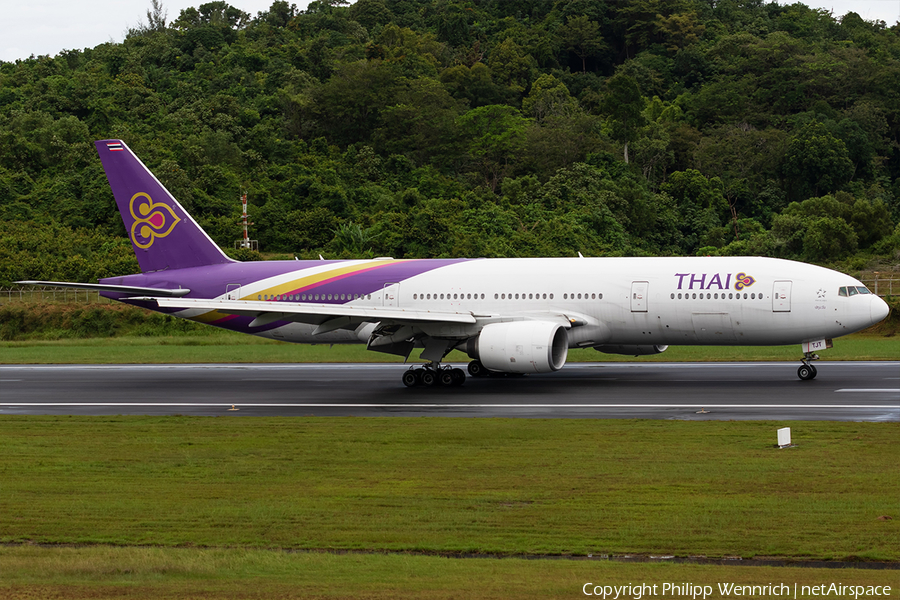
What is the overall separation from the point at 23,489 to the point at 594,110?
305ft

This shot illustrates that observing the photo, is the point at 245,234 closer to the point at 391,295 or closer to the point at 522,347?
the point at 391,295

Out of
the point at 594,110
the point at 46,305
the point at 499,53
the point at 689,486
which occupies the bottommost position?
the point at 689,486

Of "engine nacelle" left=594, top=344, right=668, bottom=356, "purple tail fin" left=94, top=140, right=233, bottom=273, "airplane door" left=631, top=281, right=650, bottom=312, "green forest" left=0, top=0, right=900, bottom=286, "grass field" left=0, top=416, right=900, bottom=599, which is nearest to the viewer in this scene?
"grass field" left=0, top=416, right=900, bottom=599

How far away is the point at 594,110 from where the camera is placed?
10256cm

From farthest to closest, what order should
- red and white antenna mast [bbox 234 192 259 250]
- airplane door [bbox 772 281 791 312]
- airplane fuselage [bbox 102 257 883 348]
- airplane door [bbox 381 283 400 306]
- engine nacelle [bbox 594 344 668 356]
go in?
red and white antenna mast [bbox 234 192 259 250], airplane door [bbox 381 283 400 306], engine nacelle [bbox 594 344 668 356], airplane fuselage [bbox 102 257 883 348], airplane door [bbox 772 281 791 312]

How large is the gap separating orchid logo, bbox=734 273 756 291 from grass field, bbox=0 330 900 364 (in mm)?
8627

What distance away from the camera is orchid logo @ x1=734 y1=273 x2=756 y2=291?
27531 mm

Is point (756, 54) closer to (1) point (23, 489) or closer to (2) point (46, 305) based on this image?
(2) point (46, 305)

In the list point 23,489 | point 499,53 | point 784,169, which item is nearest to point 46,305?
point 23,489

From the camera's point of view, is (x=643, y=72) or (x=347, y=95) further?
(x=643, y=72)

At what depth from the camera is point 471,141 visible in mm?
89812

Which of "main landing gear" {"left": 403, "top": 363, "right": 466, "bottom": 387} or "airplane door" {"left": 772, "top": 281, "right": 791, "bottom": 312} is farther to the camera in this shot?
"main landing gear" {"left": 403, "top": 363, "right": 466, "bottom": 387}

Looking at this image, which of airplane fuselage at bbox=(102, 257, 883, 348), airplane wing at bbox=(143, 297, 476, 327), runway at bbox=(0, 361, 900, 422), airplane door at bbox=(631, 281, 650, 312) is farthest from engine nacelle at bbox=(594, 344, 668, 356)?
airplane wing at bbox=(143, 297, 476, 327)

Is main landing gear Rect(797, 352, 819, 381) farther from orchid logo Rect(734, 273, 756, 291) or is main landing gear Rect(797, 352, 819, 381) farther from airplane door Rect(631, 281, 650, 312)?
airplane door Rect(631, 281, 650, 312)
